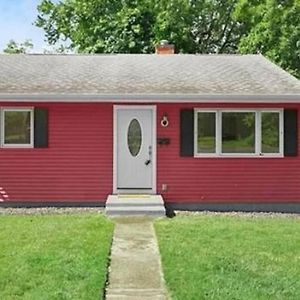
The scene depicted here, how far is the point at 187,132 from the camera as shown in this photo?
1266cm

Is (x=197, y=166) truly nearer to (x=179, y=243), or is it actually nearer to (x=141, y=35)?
(x=179, y=243)

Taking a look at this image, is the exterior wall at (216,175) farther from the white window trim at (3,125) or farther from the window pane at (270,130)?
the white window trim at (3,125)

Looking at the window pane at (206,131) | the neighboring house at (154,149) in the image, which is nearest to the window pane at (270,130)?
the neighboring house at (154,149)

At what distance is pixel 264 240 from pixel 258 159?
4.16 meters

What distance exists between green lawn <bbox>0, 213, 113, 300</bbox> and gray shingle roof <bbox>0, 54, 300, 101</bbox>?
10.2ft

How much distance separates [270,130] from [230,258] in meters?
5.86

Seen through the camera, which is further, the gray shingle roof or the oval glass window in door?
the oval glass window in door

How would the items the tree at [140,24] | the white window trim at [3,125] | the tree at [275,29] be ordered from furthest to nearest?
1. the tree at [140,24]
2. the tree at [275,29]
3. the white window trim at [3,125]

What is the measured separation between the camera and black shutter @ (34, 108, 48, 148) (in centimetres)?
1266

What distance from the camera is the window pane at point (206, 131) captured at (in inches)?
501

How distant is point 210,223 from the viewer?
1055 centimetres

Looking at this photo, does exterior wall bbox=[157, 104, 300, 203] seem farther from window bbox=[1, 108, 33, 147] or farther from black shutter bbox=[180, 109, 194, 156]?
window bbox=[1, 108, 33, 147]

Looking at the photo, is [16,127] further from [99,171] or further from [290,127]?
[290,127]

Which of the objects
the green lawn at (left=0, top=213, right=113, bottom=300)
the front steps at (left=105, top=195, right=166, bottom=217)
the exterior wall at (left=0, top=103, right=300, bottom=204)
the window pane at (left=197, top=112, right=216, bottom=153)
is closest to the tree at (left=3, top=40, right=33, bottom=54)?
the exterior wall at (left=0, top=103, right=300, bottom=204)
